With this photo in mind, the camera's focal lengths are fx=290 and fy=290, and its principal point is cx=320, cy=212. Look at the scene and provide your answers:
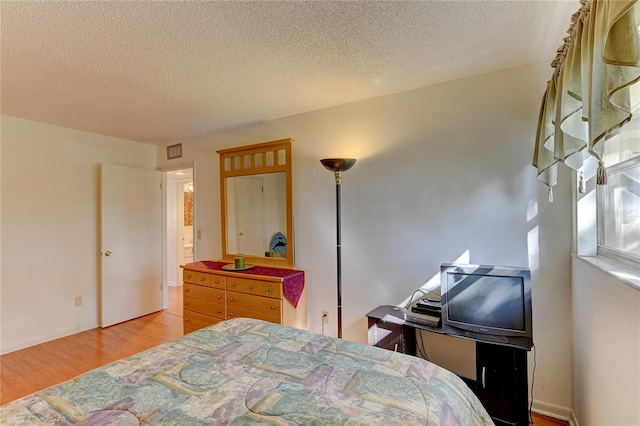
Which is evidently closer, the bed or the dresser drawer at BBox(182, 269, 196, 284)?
→ the bed

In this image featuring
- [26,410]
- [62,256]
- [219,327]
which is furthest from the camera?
[62,256]

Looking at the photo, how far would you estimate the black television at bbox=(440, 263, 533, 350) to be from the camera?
5.74 feet

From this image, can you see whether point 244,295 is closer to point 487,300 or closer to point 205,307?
point 205,307

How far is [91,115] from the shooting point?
297cm

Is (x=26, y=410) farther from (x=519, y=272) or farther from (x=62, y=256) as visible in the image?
(x=62, y=256)

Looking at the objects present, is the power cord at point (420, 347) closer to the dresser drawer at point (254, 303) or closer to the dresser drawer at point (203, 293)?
the dresser drawer at point (254, 303)

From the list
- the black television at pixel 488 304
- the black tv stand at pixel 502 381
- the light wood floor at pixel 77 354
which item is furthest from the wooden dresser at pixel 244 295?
the black television at pixel 488 304

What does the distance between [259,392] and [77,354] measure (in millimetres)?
2974

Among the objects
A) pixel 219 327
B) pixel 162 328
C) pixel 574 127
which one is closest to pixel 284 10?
pixel 574 127

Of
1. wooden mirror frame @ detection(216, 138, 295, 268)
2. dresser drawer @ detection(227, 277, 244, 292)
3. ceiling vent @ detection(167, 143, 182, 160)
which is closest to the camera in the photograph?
dresser drawer @ detection(227, 277, 244, 292)

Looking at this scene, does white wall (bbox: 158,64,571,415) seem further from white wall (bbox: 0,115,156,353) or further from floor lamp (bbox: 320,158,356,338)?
white wall (bbox: 0,115,156,353)

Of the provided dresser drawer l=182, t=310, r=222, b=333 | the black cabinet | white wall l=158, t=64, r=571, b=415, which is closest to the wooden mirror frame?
white wall l=158, t=64, r=571, b=415

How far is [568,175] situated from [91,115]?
4181 millimetres

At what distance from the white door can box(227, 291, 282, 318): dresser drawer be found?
194cm
